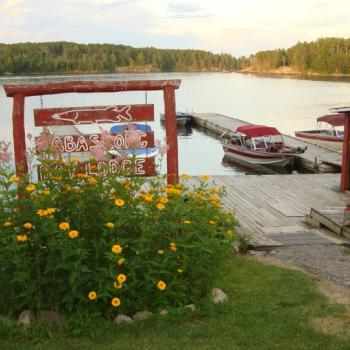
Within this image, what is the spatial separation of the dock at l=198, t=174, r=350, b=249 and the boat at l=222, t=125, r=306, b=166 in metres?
9.03

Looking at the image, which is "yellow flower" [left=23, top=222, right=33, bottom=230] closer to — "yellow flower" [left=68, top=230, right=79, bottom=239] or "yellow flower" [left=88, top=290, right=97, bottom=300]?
"yellow flower" [left=68, top=230, right=79, bottom=239]

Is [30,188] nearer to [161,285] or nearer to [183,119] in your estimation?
[161,285]

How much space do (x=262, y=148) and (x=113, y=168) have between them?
20545mm

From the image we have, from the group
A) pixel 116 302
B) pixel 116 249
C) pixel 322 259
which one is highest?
pixel 116 249

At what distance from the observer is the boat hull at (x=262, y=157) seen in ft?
82.7

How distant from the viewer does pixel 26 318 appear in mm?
4484

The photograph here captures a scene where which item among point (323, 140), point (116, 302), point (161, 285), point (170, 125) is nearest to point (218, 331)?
point (161, 285)

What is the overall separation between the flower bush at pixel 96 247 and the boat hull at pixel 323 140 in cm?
2432

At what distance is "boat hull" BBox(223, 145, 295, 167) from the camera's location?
2520cm

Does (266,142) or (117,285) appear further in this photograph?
(266,142)

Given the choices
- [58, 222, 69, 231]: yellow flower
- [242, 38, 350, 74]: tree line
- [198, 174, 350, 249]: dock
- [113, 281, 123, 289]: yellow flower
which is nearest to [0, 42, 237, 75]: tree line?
[242, 38, 350, 74]: tree line

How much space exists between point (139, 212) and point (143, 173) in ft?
6.53

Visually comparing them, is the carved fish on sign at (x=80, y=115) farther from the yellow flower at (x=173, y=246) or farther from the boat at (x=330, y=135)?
the boat at (x=330, y=135)

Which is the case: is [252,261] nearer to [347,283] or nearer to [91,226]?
[347,283]
